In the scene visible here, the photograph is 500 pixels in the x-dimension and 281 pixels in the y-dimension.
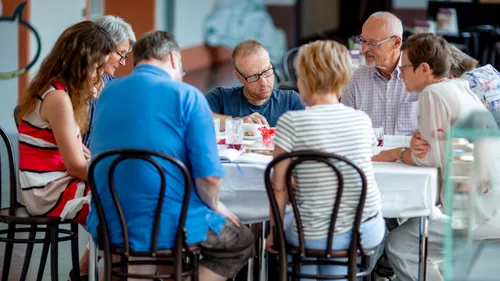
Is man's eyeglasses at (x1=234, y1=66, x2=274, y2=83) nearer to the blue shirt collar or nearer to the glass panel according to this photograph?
the blue shirt collar

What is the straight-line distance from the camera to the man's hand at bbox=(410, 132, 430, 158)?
377 cm

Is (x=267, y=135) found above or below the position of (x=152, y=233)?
above

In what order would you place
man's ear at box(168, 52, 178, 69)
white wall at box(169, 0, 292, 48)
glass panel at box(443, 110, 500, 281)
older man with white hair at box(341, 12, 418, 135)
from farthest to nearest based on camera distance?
white wall at box(169, 0, 292, 48) < older man with white hair at box(341, 12, 418, 135) < man's ear at box(168, 52, 178, 69) < glass panel at box(443, 110, 500, 281)

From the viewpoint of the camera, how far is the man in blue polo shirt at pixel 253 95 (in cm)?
474

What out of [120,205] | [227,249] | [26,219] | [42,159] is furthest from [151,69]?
[26,219]

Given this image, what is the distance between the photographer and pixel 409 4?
1567cm

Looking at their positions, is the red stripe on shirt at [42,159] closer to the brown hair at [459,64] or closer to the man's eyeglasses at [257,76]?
the man's eyeglasses at [257,76]

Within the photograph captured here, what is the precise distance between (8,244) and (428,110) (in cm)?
196

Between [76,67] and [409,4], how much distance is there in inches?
482

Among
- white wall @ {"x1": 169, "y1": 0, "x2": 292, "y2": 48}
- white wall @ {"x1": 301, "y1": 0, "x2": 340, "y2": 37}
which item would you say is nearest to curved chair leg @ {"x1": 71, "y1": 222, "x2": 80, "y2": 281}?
white wall @ {"x1": 169, "y1": 0, "x2": 292, "y2": 48}

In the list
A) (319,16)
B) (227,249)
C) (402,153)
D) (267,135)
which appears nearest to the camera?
(227,249)

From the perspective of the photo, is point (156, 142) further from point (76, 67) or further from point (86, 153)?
point (86, 153)

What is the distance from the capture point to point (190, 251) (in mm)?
3477

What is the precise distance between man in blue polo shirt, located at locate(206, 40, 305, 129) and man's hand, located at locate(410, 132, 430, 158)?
40.6 inches
